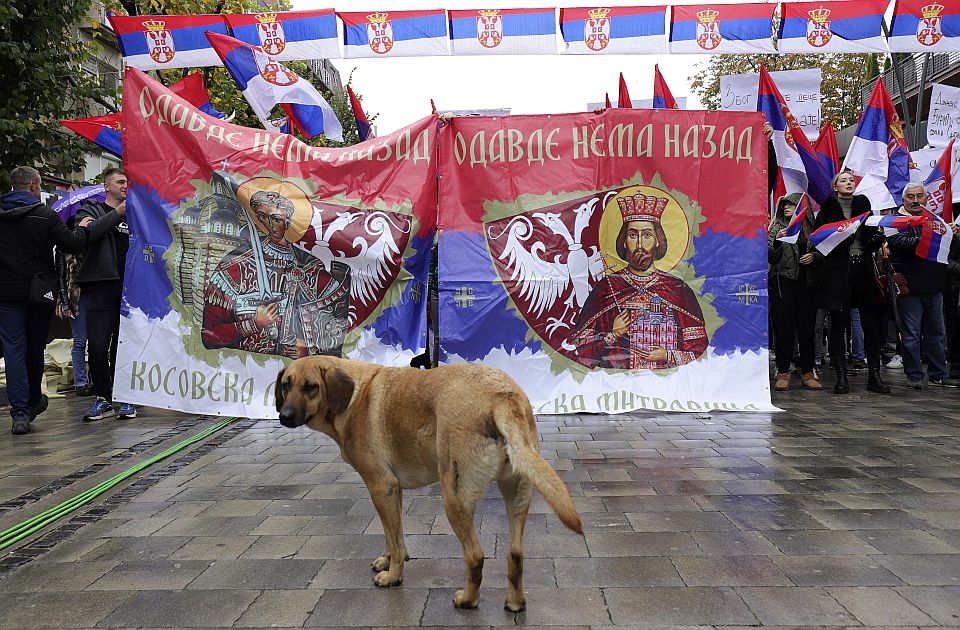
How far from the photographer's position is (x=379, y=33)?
35.2 ft

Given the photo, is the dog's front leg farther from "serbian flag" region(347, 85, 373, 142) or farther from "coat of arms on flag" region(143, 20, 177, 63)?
"coat of arms on flag" region(143, 20, 177, 63)

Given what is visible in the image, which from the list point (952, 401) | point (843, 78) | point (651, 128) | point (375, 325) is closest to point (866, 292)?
point (952, 401)

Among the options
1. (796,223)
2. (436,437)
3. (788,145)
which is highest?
(788,145)

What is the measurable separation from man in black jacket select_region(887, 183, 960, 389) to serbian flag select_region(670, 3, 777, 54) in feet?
10.8

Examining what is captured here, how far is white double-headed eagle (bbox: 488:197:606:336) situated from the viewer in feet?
24.8

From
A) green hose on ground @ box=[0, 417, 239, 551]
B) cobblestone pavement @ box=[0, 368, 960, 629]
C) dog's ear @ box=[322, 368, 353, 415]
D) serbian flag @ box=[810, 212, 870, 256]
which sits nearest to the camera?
cobblestone pavement @ box=[0, 368, 960, 629]

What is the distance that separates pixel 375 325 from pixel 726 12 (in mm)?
7427

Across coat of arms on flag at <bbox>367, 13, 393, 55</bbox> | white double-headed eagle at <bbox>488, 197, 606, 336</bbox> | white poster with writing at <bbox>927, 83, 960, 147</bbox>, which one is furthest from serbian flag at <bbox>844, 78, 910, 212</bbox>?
coat of arms on flag at <bbox>367, 13, 393, 55</bbox>

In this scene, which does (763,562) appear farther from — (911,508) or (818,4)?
(818,4)

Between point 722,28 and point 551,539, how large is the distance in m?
9.47

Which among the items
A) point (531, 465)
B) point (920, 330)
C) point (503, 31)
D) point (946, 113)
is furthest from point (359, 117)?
point (946, 113)

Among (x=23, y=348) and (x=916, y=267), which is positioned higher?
(x=916, y=267)

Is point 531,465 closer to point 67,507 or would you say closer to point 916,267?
point 67,507

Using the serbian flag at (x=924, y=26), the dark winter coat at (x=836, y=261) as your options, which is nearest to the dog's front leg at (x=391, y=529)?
the dark winter coat at (x=836, y=261)
